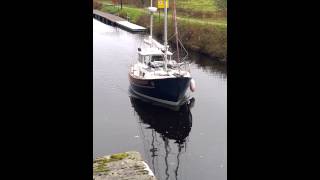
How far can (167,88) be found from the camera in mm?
27609

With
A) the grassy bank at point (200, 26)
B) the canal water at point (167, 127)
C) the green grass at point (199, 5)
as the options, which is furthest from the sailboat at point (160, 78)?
the green grass at point (199, 5)

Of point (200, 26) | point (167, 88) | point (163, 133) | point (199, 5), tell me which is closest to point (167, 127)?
point (163, 133)

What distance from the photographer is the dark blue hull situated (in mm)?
27391

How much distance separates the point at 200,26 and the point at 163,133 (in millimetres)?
28685

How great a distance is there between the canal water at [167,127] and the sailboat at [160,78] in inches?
32.3

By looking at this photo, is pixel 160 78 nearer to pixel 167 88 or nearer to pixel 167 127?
pixel 167 88

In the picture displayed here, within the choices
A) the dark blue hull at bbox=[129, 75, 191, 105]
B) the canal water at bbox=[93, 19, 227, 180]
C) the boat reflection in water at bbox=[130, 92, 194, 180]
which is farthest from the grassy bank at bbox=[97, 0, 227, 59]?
the boat reflection in water at bbox=[130, 92, 194, 180]

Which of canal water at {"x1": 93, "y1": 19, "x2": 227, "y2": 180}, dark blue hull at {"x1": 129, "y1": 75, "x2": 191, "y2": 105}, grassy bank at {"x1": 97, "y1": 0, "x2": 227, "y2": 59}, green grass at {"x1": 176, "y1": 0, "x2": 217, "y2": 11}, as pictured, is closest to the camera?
canal water at {"x1": 93, "y1": 19, "x2": 227, "y2": 180}

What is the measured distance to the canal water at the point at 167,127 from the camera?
61.9 feet

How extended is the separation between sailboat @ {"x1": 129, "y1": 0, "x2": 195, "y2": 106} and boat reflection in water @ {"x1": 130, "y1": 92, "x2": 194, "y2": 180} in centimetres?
68

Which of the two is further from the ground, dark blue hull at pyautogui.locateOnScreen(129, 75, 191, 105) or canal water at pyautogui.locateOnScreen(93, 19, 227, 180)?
dark blue hull at pyautogui.locateOnScreen(129, 75, 191, 105)

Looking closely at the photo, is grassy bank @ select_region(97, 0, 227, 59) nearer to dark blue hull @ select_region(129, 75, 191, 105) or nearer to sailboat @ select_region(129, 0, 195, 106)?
sailboat @ select_region(129, 0, 195, 106)
